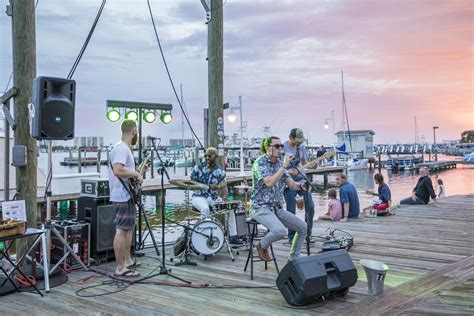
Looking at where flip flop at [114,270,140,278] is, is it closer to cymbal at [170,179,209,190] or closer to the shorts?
the shorts

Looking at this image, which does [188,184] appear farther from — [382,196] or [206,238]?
[382,196]

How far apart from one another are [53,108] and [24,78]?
875 mm

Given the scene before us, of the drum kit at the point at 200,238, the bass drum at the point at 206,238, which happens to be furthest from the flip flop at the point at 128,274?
the bass drum at the point at 206,238

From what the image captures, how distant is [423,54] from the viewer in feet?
52.1

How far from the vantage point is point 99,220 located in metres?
5.84

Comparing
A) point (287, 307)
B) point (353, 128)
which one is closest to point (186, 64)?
point (287, 307)

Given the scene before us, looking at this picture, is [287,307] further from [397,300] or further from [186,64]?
[186,64]

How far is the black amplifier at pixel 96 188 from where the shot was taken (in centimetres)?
591

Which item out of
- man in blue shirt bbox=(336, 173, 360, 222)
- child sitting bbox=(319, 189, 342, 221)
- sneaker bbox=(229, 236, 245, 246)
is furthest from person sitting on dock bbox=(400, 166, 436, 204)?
sneaker bbox=(229, 236, 245, 246)

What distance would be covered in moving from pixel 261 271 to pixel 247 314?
1.51 metres

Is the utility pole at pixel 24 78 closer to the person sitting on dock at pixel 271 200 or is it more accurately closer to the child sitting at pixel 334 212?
the person sitting on dock at pixel 271 200

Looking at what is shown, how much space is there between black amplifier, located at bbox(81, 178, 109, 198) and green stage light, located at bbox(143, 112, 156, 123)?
145cm

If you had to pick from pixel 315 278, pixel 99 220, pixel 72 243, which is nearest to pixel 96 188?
pixel 99 220

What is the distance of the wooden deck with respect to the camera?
13.4 ft
